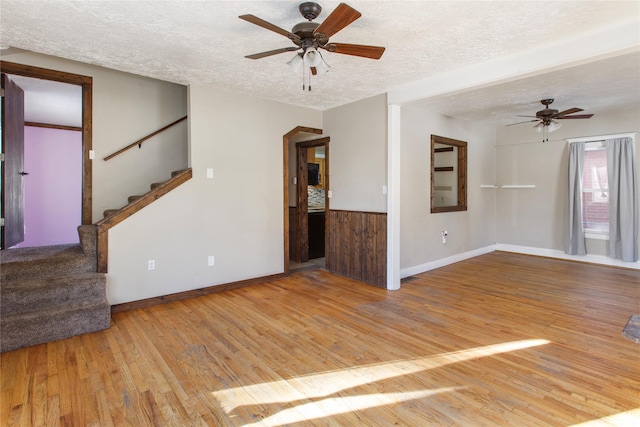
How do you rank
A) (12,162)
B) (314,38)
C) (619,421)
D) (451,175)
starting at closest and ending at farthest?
(619,421) < (314,38) < (12,162) < (451,175)

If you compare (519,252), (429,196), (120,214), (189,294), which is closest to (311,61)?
(120,214)

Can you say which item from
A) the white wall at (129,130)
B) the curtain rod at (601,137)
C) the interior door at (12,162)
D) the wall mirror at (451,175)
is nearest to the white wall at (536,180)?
the curtain rod at (601,137)

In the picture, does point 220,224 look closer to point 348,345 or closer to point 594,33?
point 348,345

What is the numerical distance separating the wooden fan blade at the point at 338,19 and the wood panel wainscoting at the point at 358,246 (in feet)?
8.64

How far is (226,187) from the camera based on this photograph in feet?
14.1

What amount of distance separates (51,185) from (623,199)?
31.6 ft

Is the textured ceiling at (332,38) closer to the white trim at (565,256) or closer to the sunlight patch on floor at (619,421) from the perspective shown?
the sunlight patch on floor at (619,421)

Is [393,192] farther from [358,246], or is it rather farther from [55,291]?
[55,291]

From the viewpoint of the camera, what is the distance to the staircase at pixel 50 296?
2.73 metres

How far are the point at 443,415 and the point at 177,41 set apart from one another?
341 cm

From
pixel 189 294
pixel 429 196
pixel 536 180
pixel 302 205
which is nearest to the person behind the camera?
pixel 189 294

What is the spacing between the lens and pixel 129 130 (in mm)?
4180

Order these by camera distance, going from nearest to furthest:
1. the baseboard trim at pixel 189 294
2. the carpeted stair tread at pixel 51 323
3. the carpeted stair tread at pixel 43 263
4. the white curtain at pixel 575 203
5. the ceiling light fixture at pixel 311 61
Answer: the ceiling light fixture at pixel 311 61, the carpeted stair tread at pixel 51 323, the carpeted stair tread at pixel 43 263, the baseboard trim at pixel 189 294, the white curtain at pixel 575 203

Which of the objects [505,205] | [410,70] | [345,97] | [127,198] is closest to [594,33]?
[410,70]
